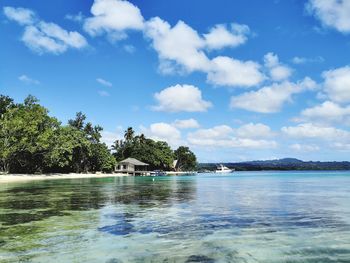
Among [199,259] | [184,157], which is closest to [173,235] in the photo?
[199,259]

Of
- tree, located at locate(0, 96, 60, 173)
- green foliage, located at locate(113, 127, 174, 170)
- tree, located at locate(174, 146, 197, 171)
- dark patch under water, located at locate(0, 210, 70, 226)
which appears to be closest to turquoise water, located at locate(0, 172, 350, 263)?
dark patch under water, located at locate(0, 210, 70, 226)

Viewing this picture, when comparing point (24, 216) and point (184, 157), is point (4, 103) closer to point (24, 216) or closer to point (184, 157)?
point (24, 216)

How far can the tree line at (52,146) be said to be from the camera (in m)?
59.7

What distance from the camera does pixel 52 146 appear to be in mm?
68125

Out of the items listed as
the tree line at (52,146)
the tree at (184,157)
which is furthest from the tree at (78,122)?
the tree at (184,157)

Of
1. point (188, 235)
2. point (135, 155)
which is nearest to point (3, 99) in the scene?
point (135, 155)

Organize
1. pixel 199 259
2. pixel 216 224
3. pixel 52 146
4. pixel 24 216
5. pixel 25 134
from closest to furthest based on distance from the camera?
pixel 199 259
pixel 216 224
pixel 24 216
pixel 25 134
pixel 52 146

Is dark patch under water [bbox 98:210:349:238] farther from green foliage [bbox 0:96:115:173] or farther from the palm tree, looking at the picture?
the palm tree

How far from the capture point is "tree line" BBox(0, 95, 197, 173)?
196ft

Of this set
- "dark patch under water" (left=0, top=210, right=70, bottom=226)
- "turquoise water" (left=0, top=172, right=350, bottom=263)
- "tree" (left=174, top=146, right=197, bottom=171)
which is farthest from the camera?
"tree" (left=174, top=146, right=197, bottom=171)

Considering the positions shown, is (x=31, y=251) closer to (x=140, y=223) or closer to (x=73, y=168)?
(x=140, y=223)

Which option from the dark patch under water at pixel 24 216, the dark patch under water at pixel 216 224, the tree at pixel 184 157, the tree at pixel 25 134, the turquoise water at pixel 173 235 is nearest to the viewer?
the turquoise water at pixel 173 235

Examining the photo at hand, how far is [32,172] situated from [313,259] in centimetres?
7471

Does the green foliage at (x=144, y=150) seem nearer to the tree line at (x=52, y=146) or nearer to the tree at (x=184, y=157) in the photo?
the tree line at (x=52, y=146)
